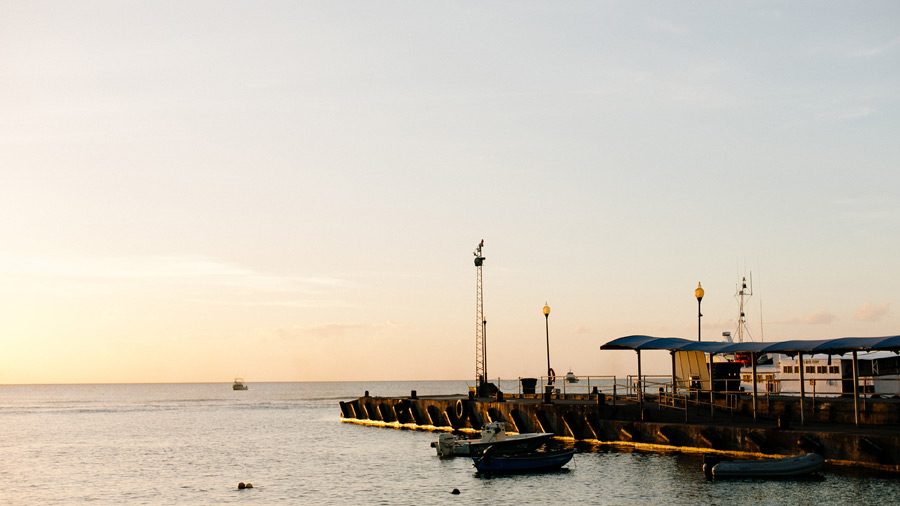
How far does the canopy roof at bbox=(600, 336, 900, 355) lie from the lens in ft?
129

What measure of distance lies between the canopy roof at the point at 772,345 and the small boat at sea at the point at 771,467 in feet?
20.1

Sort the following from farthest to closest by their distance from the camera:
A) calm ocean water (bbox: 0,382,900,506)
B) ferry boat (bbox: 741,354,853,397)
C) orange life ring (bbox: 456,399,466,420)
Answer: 1. ferry boat (bbox: 741,354,853,397)
2. orange life ring (bbox: 456,399,466,420)
3. calm ocean water (bbox: 0,382,900,506)

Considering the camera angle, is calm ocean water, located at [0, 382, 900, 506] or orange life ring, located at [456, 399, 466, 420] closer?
calm ocean water, located at [0, 382, 900, 506]

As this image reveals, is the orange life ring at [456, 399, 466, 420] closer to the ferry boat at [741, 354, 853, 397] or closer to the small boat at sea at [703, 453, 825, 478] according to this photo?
the ferry boat at [741, 354, 853, 397]

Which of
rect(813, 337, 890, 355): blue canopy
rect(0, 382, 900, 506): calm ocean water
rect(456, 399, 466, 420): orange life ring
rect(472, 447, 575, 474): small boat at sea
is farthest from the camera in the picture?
rect(456, 399, 466, 420): orange life ring

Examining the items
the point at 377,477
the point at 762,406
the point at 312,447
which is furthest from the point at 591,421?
the point at 312,447

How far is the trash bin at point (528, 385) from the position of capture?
70.2 meters

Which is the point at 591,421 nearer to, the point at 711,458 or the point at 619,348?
the point at 619,348

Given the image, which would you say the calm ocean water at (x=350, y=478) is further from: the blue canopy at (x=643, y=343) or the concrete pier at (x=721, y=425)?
the blue canopy at (x=643, y=343)

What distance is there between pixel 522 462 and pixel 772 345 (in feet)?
44.9

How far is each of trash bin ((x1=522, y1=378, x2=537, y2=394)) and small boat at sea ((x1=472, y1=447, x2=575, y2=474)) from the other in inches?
1000

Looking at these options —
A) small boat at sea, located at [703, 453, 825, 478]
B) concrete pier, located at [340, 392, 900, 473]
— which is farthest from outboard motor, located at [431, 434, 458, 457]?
small boat at sea, located at [703, 453, 825, 478]

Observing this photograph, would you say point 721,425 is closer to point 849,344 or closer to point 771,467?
point 771,467

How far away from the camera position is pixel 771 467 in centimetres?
3688
